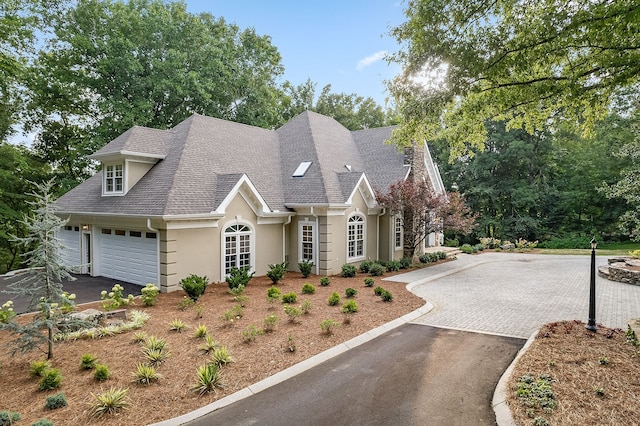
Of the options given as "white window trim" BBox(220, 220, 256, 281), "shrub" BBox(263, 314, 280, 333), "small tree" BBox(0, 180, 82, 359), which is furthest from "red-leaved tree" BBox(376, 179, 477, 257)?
"small tree" BBox(0, 180, 82, 359)

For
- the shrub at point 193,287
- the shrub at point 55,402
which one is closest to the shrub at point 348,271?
the shrub at point 193,287

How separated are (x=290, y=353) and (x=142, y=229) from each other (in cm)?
937

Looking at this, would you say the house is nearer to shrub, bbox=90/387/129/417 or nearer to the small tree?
the small tree

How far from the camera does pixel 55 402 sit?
563 centimetres

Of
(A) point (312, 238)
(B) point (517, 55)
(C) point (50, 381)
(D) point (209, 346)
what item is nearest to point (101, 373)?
(C) point (50, 381)

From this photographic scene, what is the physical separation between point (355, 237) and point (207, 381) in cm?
1299

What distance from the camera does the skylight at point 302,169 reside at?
61.2 ft

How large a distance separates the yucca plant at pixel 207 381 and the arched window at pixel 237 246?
889cm

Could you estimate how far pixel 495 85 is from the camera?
8.28m

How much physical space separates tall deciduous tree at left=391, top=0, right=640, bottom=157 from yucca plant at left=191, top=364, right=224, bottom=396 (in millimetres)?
7470

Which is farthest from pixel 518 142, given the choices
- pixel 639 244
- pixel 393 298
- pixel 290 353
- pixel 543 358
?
pixel 290 353

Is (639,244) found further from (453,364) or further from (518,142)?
(453,364)

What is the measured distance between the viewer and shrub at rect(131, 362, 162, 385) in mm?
6301

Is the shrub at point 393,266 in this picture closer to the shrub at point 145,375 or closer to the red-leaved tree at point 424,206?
the red-leaved tree at point 424,206
